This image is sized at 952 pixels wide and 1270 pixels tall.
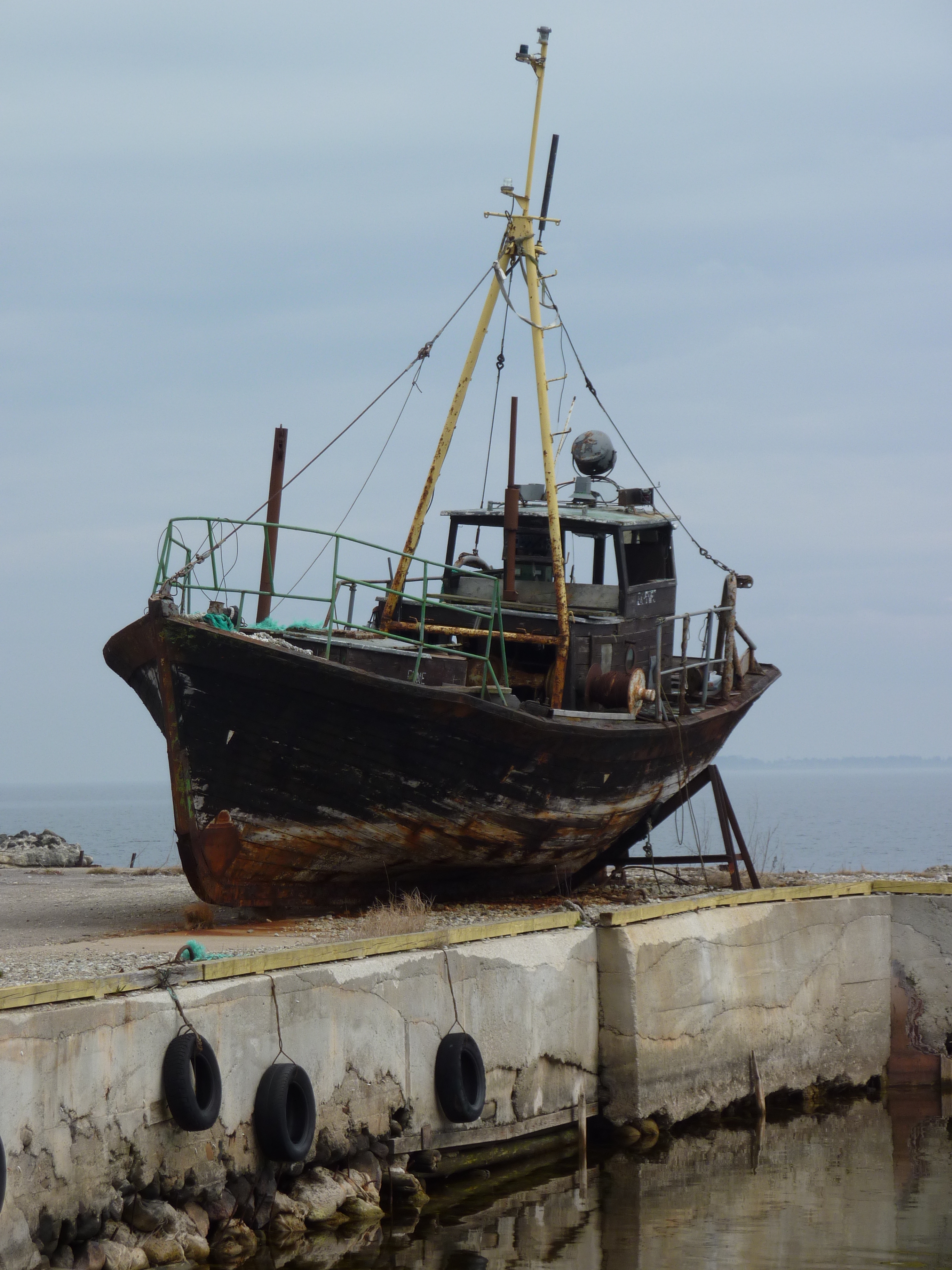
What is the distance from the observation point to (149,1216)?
24.8ft

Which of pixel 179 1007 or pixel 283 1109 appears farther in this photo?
pixel 283 1109

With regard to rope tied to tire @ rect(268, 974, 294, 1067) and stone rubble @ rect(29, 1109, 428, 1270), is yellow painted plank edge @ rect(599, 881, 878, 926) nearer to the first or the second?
stone rubble @ rect(29, 1109, 428, 1270)

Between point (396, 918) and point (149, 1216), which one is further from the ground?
point (396, 918)

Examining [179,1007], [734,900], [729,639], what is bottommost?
[179,1007]

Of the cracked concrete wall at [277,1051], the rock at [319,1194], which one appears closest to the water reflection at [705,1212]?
the rock at [319,1194]

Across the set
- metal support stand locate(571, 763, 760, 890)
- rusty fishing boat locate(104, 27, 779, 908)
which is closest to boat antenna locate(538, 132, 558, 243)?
rusty fishing boat locate(104, 27, 779, 908)

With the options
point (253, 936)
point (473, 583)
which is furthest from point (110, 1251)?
point (473, 583)

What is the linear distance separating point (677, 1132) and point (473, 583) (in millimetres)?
6656

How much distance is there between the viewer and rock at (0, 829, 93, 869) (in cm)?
2172

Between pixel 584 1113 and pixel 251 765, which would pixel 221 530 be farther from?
pixel 584 1113

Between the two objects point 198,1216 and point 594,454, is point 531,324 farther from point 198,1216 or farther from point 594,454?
point 198,1216

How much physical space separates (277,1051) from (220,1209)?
35.1 inches

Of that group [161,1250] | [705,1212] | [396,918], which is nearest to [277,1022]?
[161,1250]

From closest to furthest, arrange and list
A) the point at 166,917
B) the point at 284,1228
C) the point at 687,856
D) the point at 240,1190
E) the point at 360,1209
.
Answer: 1. the point at 240,1190
2. the point at 284,1228
3. the point at 360,1209
4. the point at 166,917
5. the point at 687,856
